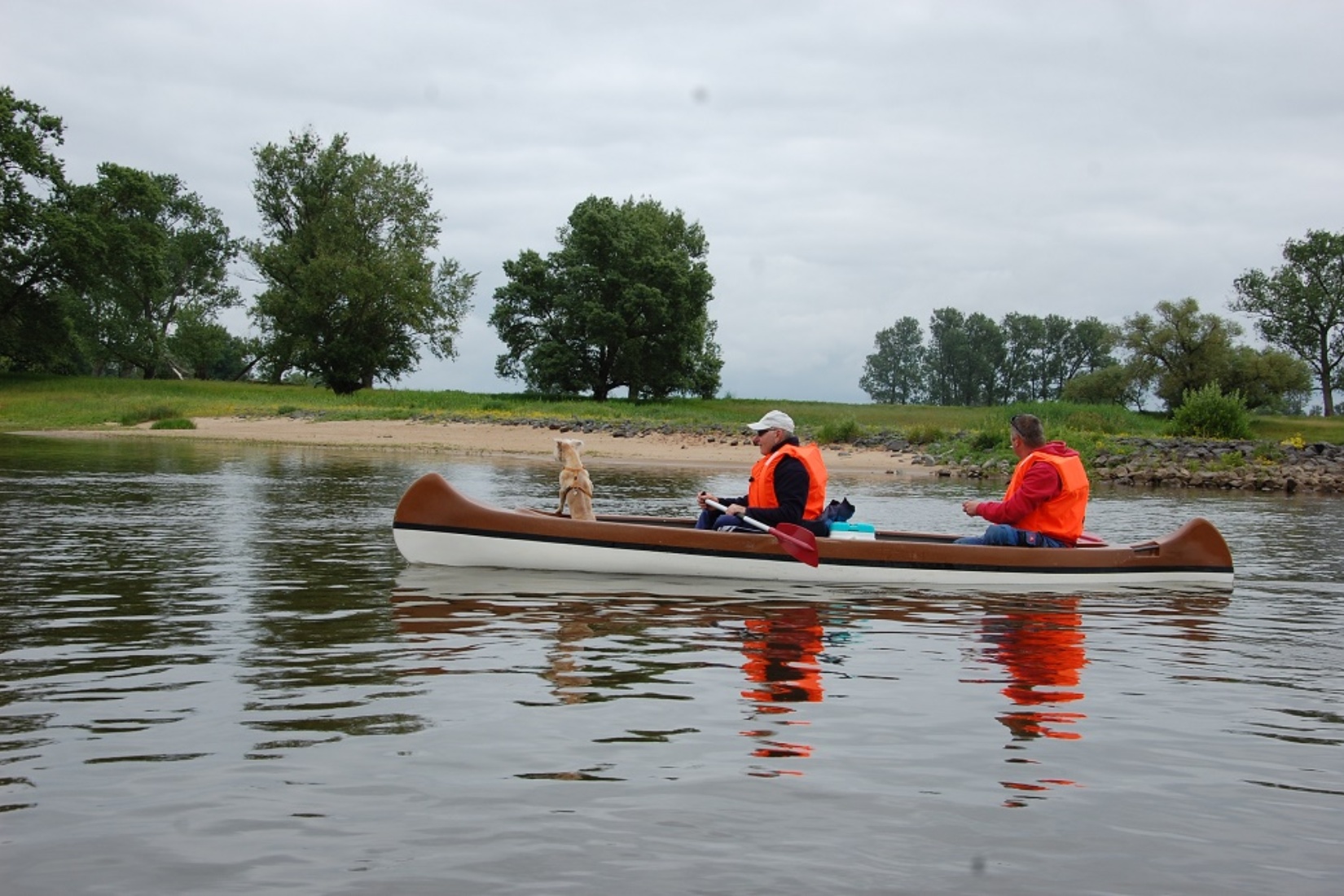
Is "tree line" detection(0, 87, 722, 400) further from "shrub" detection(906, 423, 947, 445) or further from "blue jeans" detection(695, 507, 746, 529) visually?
"blue jeans" detection(695, 507, 746, 529)

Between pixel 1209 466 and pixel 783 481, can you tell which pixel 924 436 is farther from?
pixel 783 481

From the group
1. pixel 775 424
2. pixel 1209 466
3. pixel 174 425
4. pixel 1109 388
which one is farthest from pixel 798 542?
pixel 1109 388

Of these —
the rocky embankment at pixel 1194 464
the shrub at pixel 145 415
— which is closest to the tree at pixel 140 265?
the shrub at pixel 145 415

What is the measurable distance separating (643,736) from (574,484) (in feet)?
21.1

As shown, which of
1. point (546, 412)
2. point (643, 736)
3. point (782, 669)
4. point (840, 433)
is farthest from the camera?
point (546, 412)

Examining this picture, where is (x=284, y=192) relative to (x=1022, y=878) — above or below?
above

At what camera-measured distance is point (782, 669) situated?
800cm

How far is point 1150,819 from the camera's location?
515cm

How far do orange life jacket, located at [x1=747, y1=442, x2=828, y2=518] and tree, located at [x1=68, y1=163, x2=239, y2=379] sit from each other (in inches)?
1953

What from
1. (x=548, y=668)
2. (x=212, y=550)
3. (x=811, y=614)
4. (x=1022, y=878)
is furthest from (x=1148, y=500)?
(x=1022, y=878)

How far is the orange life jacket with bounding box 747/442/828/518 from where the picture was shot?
455 inches

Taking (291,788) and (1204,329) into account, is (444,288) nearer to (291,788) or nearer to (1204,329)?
(1204,329)

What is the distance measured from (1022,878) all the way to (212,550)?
432 inches

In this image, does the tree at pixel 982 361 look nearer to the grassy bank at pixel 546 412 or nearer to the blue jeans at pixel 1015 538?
the grassy bank at pixel 546 412
